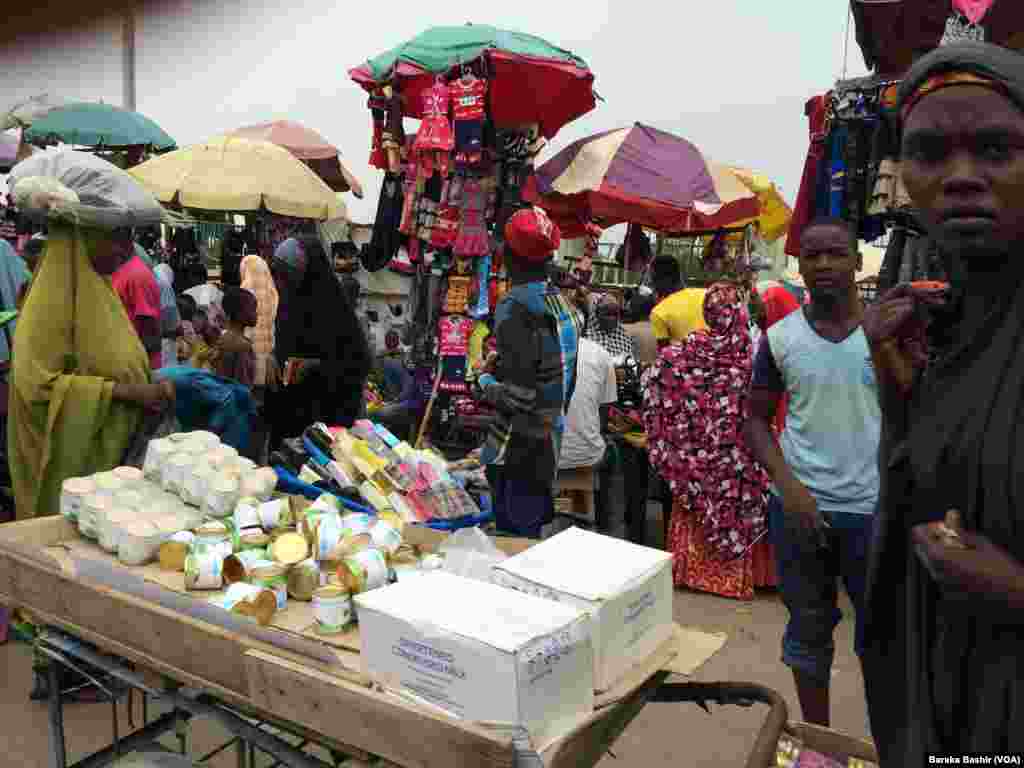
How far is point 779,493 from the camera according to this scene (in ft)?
7.46

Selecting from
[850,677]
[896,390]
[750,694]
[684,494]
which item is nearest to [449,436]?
[684,494]

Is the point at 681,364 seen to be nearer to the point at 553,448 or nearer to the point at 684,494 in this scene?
the point at 684,494

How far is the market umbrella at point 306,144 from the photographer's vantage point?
30.4 feet

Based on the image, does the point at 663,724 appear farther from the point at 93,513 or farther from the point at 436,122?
the point at 436,122

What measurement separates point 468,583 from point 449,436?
431 cm

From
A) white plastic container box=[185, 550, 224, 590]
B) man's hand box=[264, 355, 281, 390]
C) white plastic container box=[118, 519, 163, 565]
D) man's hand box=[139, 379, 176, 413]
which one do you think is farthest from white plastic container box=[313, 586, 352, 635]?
man's hand box=[264, 355, 281, 390]

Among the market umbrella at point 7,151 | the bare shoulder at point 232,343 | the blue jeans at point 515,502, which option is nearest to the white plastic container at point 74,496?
the blue jeans at point 515,502

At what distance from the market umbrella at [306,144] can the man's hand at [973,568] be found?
9.15 m

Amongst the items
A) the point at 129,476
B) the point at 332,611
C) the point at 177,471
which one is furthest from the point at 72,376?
the point at 332,611

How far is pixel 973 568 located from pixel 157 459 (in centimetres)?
205

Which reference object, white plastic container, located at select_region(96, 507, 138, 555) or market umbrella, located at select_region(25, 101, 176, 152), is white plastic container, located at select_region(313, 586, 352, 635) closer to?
white plastic container, located at select_region(96, 507, 138, 555)

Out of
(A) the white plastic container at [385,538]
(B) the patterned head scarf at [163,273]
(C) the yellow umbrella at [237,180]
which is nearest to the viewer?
(A) the white plastic container at [385,538]

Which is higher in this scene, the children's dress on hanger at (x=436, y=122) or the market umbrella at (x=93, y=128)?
the market umbrella at (x=93, y=128)

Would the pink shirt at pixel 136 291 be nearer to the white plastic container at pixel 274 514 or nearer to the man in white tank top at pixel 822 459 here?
the white plastic container at pixel 274 514
